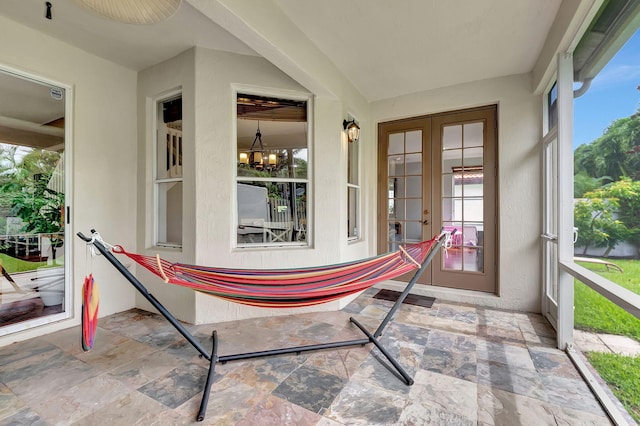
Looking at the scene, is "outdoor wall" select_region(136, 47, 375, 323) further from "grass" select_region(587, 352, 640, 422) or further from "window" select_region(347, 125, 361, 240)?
"grass" select_region(587, 352, 640, 422)

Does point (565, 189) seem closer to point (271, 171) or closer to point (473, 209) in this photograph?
point (473, 209)

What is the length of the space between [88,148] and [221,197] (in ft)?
4.62

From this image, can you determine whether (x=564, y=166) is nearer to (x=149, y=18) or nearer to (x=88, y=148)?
(x=149, y=18)

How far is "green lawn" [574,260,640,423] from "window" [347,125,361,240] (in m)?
2.23

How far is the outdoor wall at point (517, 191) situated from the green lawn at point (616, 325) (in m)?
0.74

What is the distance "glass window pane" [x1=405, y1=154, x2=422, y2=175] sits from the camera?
3.68 meters

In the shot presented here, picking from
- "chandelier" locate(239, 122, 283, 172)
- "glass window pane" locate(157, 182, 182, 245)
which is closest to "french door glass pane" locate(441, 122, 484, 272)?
"chandelier" locate(239, 122, 283, 172)

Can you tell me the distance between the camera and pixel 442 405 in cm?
155

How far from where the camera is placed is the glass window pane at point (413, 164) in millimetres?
3684

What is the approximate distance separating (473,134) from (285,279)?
299cm

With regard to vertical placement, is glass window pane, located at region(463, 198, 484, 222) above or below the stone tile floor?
above

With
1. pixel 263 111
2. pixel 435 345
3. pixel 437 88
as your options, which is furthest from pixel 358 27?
pixel 435 345

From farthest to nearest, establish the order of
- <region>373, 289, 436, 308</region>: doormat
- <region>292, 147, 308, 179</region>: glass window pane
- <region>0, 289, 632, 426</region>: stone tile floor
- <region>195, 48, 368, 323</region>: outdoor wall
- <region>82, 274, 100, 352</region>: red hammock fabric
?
<region>373, 289, 436, 308</region>: doormat → <region>292, 147, 308, 179</region>: glass window pane → <region>195, 48, 368, 323</region>: outdoor wall → <region>0, 289, 632, 426</region>: stone tile floor → <region>82, 274, 100, 352</region>: red hammock fabric

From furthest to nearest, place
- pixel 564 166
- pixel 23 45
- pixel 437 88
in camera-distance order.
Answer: pixel 437 88 < pixel 23 45 < pixel 564 166
